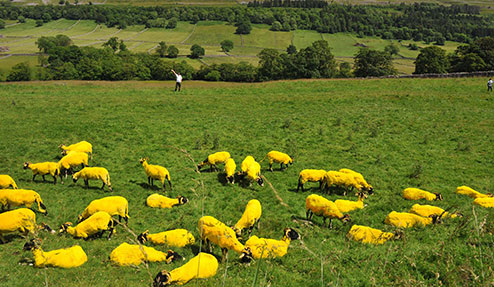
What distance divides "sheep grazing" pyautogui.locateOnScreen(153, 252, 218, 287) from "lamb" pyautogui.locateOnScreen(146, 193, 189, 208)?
17.0 ft

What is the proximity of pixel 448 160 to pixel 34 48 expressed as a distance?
620 ft

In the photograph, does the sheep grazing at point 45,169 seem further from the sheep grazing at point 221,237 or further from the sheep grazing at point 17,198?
the sheep grazing at point 221,237

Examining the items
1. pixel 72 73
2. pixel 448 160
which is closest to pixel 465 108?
pixel 448 160

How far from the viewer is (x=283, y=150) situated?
2147cm

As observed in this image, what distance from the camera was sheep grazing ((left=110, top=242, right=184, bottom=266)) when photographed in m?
10.0

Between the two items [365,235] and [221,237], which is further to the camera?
[365,235]

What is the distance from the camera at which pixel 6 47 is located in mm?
158625

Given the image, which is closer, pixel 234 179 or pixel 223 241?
pixel 223 241

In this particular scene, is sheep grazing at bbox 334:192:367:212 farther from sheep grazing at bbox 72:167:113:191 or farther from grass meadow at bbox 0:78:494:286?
sheep grazing at bbox 72:167:113:191

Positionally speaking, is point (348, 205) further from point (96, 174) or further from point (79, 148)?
point (79, 148)

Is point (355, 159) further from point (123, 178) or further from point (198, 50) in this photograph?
point (198, 50)

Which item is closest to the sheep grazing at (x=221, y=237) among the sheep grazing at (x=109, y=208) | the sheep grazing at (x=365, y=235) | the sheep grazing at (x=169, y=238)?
the sheep grazing at (x=169, y=238)

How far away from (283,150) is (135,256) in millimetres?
13195

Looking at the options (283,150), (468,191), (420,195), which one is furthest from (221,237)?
(468,191)
